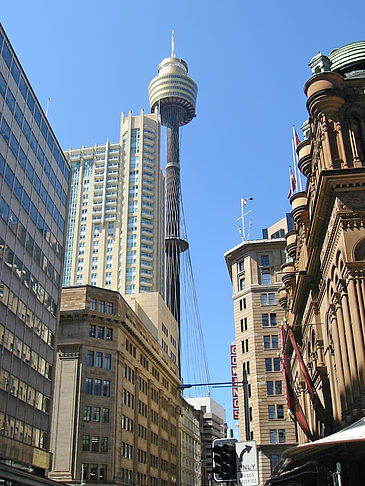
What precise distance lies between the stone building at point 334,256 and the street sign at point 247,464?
10.2m

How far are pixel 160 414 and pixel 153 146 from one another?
336ft

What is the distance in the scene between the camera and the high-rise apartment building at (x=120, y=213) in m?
170

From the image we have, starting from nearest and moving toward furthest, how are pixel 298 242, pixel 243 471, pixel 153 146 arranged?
pixel 243 471 < pixel 298 242 < pixel 153 146

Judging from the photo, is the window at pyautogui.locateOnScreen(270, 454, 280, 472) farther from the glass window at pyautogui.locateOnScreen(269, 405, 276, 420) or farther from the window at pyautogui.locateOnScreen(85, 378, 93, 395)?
the window at pyautogui.locateOnScreen(85, 378, 93, 395)

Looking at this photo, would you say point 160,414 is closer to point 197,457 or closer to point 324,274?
point 197,457

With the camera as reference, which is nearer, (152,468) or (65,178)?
(65,178)

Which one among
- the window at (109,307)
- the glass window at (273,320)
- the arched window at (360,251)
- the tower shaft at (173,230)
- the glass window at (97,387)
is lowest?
the arched window at (360,251)

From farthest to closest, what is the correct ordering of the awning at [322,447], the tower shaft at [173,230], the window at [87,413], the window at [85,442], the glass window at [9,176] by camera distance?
the tower shaft at [173,230] < the window at [87,413] < the window at [85,442] < the glass window at [9,176] < the awning at [322,447]

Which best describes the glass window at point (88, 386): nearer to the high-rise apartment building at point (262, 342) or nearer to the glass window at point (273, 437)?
the high-rise apartment building at point (262, 342)

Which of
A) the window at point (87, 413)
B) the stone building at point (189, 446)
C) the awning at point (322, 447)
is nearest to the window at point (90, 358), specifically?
the window at point (87, 413)

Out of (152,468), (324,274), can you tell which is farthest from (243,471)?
(152,468)

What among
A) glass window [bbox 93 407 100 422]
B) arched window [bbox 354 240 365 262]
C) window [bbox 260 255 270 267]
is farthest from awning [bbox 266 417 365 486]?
window [bbox 260 255 270 267]

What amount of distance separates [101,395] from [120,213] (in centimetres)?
10725

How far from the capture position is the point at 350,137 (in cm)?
4112
